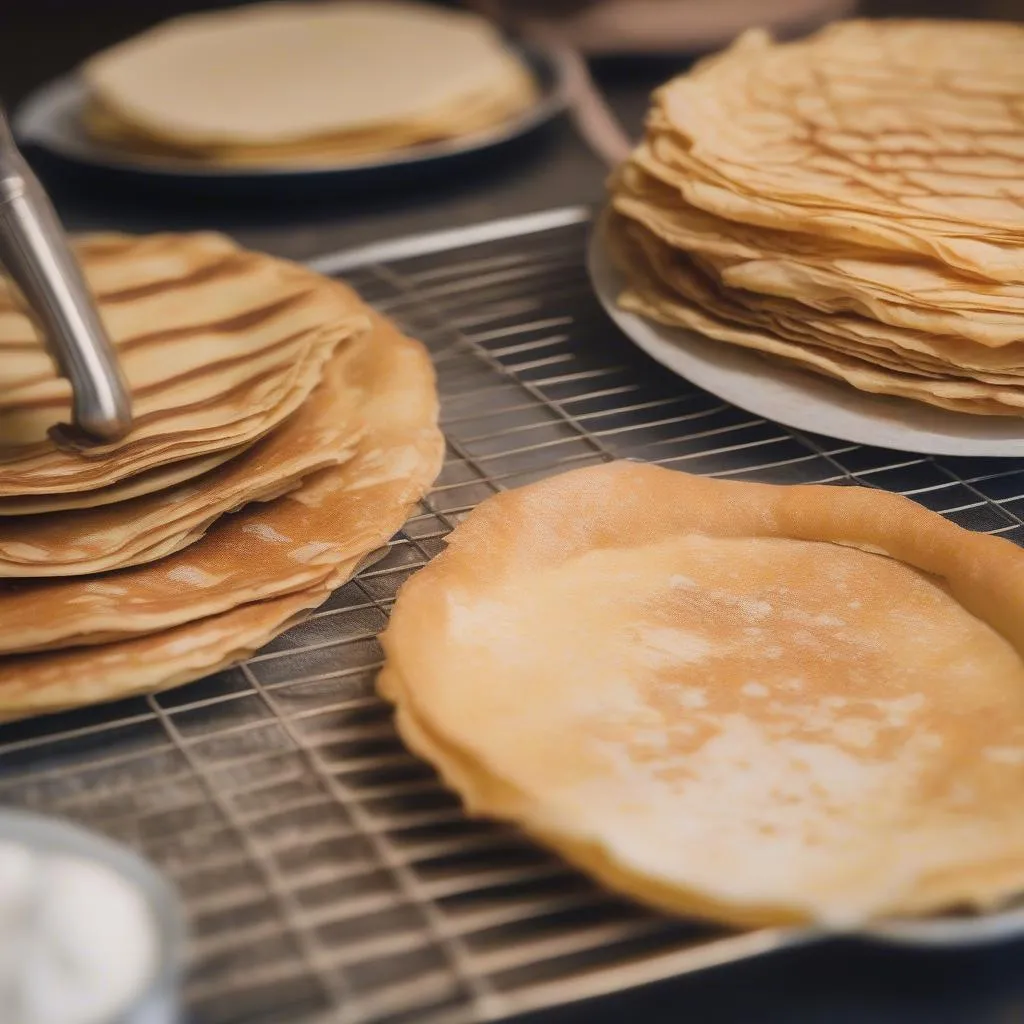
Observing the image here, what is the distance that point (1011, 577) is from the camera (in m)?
0.83

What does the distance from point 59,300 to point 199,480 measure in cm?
16

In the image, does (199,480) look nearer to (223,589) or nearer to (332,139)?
(223,589)

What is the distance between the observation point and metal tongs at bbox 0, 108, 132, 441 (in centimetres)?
92

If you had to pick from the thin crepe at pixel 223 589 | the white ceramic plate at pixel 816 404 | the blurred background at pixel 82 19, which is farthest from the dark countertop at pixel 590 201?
the white ceramic plate at pixel 816 404

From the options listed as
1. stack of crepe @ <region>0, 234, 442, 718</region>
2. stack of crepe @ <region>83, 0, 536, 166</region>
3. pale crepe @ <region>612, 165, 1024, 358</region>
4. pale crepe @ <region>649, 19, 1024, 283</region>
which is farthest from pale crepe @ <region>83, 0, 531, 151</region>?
pale crepe @ <region>612, 165, 1024, 358</region>

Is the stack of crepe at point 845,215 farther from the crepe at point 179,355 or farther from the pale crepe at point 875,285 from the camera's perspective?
the crepe at point 179,355

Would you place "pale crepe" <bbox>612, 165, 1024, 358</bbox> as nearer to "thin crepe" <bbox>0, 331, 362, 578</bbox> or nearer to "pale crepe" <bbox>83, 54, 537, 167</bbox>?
"thin crepe" <bbox>0, 331, 362, 578</bbox>

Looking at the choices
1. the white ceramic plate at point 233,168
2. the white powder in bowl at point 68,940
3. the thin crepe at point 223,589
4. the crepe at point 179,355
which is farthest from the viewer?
the white ceramic plate at point 233,168

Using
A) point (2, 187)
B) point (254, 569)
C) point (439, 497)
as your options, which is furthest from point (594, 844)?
point (2, 187)

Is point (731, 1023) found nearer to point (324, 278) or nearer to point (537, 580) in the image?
Answer: point (537, 580)

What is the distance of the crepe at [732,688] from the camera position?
2.13ft

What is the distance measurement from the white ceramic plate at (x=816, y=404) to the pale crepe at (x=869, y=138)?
123mm

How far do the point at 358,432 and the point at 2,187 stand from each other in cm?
30

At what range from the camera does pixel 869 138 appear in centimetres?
130
